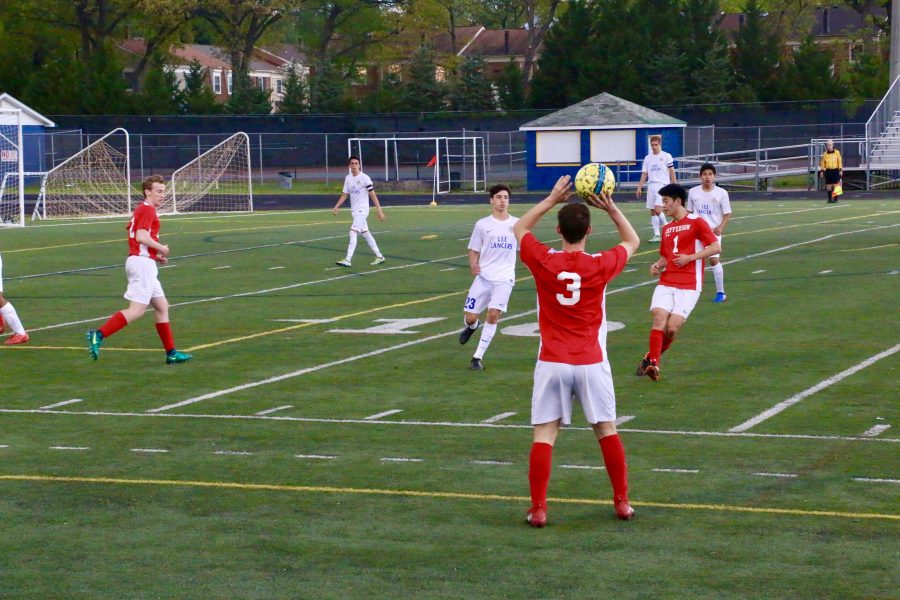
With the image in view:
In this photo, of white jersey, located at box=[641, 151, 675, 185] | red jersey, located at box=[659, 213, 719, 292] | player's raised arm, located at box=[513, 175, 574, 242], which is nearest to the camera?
player's raised arm, located at box=[513, 175, 574, 242]

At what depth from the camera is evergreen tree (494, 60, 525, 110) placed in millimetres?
73938

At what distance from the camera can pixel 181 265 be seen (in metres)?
25.5

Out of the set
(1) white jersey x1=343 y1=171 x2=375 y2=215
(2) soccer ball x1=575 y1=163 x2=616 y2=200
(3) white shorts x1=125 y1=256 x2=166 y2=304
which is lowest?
(3) white shorts x1=125 y1=256 x2=166 y2=304

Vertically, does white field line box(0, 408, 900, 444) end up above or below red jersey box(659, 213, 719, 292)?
below

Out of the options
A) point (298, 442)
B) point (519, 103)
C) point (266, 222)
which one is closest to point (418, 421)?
point (298, 442)

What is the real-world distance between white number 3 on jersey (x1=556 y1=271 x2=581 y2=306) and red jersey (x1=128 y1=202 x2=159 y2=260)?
7265mm

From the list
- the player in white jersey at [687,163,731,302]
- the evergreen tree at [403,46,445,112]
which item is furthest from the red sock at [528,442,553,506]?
the evergreen tree at [403,46,445,112]

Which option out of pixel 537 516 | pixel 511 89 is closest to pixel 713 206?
pixel 537 516

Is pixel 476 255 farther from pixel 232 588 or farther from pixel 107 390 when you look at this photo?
pixel 232 588

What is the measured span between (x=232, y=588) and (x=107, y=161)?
42291mm

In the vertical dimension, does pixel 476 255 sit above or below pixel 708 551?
above

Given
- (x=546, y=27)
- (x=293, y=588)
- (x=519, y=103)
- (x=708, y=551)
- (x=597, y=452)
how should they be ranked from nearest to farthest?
1. (x=293, y=588)
2. (x=708, y=551)
3. (x=597, y=452)
4. (x=519, y=103)
5. (x=546, y=27)

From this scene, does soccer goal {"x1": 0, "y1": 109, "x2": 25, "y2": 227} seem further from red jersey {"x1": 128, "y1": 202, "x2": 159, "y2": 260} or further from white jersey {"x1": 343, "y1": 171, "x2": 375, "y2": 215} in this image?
red jersey {"x1": 128, "y1": 202, "x2": 159, "y2": 260}

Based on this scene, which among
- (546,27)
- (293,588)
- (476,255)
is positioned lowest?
(293,588)
